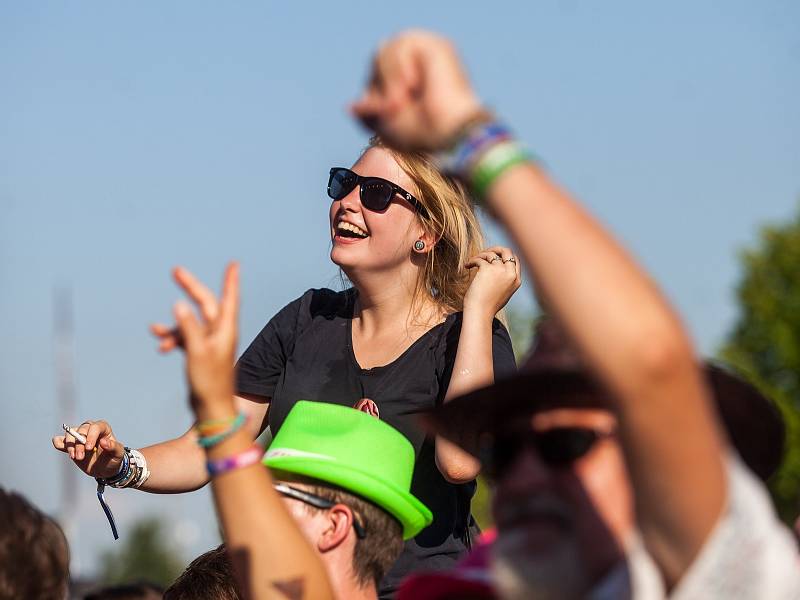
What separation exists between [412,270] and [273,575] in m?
2.25

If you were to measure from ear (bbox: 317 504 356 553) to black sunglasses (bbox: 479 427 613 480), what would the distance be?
3.96 feet

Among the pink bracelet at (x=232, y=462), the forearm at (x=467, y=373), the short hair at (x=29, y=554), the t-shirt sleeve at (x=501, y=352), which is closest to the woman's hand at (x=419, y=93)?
the pink bracelet at (x=232, y=462)

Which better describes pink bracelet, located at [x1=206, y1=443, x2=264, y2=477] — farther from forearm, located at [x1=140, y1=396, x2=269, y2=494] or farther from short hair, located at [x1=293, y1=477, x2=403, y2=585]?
forearm, located at [x1=140, y1=396, x2=269, y2=494]

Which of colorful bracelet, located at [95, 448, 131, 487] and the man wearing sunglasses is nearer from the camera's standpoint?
the man wearing sunglasses

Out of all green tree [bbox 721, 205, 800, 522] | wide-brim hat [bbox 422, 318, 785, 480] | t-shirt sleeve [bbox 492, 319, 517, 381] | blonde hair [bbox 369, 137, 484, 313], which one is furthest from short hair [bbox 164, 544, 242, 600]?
green tree [bbox 721, 205, 800, 522]

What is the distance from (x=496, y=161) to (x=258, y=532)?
957mm

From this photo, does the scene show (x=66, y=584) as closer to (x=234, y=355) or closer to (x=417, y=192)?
(x=234, y=355)

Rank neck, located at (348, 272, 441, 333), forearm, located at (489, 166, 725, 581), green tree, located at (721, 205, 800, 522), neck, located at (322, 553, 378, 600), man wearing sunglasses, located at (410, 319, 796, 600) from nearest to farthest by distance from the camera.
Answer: forearm, located at (489, 166, 725, 581) < man wearing sunglasses, located at (410, 319, 796, 600) < neck, located at (322, 553, 378, 600) < neck, located at (348, 272, 441, 333) < green tree, located at (721, 205, 800, 522)

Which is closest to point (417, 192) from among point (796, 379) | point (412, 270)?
point (412, 270)

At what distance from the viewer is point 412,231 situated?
15.5 ft

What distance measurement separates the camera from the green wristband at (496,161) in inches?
76.8

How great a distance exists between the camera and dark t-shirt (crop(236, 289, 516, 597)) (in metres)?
4.29

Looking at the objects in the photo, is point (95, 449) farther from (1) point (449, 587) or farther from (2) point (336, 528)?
(1) point (449, 587)

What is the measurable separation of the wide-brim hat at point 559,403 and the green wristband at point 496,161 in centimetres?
32
